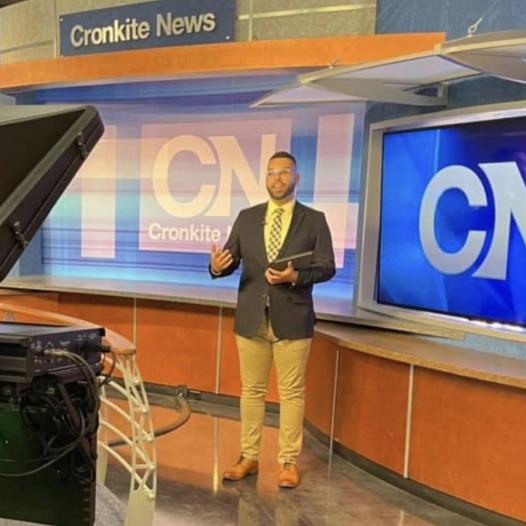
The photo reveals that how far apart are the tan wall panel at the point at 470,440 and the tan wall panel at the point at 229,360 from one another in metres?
1.87

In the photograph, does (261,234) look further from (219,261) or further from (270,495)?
(270,495)

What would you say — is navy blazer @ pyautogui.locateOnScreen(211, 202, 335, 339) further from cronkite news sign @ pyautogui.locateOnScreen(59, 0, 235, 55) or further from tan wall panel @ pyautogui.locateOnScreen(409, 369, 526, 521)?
cronkite news sign @ pyautogui.locateOnScreen(59, 0, 235, 55)

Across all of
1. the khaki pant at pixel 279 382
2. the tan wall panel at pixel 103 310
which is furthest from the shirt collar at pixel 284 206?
the tan wall panel at pixel 103 310

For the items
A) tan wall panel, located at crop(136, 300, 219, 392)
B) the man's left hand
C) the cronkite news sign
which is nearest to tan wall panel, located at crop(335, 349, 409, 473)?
the man's left hand

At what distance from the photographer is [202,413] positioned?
480 cm

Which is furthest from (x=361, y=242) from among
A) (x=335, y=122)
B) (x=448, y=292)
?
(x=335, y=122)

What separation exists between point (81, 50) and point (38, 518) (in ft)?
15.4

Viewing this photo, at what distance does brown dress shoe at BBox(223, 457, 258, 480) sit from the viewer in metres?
3.49

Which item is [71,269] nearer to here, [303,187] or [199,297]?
[199,297]

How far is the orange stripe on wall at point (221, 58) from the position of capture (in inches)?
158

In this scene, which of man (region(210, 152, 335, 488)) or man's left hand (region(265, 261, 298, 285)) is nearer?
man's left hand (region(265, 261, 298, 285))

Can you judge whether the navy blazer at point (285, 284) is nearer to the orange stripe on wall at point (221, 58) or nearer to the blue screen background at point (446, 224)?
the blue screen background at point (446, 224)

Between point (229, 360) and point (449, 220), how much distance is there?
82.5 inches

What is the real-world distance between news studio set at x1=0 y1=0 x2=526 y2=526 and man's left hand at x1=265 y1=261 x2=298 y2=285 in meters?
0.09
